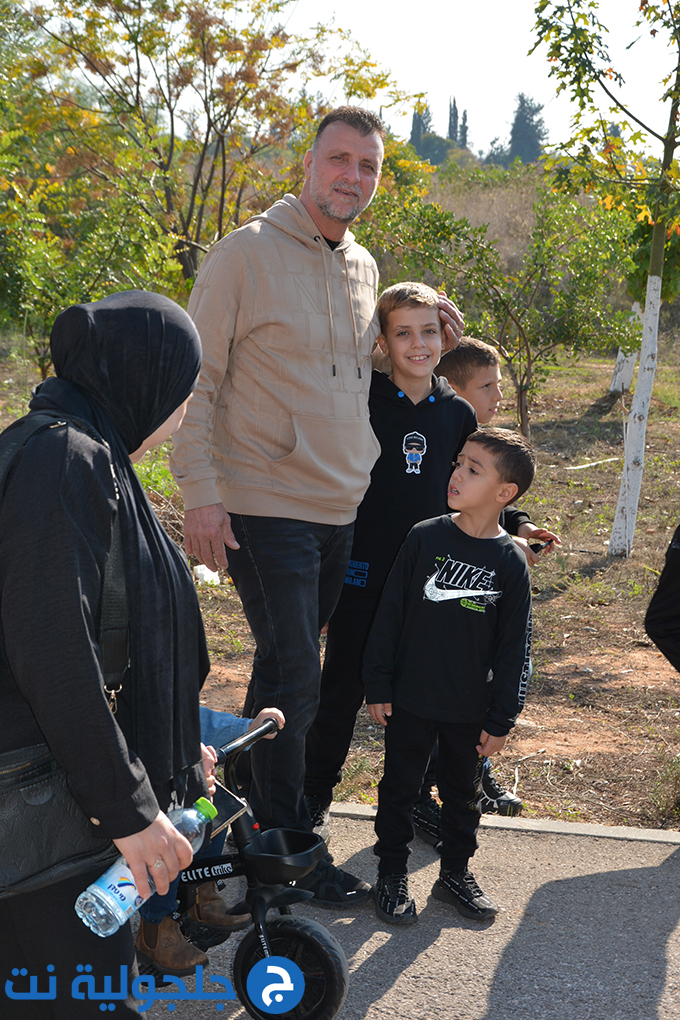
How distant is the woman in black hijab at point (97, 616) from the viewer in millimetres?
1489

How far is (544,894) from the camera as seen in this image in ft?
10.5

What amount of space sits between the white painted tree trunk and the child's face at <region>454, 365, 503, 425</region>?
4.72 metres

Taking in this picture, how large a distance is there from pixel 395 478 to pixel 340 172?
1127 millimetres

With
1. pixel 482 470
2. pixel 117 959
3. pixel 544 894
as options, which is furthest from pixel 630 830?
pixel 117 959

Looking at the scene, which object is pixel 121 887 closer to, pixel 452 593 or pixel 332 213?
pixel 452 593

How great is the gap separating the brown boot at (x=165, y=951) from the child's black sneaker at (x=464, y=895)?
953mm

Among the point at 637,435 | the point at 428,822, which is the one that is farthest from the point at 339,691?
the point at 637,435

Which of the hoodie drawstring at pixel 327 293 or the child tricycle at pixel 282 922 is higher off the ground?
the hoodie drawstring at pixel 327 293

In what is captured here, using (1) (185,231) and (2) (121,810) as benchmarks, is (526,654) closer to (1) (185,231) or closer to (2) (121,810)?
(2) (121,810)

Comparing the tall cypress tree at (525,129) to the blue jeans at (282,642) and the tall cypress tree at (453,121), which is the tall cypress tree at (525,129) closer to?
the tall cypress tree at (453,121)

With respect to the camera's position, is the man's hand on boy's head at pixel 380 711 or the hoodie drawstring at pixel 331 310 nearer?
the man's hand on boy's head at pixel 380 711

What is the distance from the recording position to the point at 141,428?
173cm

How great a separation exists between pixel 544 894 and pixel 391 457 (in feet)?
5.49

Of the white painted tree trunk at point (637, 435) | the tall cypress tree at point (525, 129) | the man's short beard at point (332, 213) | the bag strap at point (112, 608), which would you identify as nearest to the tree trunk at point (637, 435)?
the white painted tree trunk at point (637, 435)
